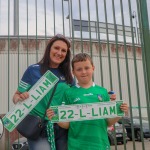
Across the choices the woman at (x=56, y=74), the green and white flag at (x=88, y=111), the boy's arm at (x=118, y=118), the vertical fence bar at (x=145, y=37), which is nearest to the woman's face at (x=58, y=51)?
the woman at (x=56, y=74)

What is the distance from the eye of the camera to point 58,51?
1.80m

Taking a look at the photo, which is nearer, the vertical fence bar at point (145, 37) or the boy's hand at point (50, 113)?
the boy's hand at point (50, 113)

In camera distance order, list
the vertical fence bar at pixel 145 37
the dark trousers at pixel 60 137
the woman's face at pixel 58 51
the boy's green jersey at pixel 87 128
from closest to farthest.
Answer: the boy's green jersey at pixel 87 128 < the dark trousers at pixel 60 137 < the woman's face at pixel 58 51 < the vertical fence bar at pixel 145 37

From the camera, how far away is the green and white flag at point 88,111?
5.22 feet

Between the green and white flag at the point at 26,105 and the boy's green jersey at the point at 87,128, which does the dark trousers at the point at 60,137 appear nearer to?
the boy's green jersey at the point at 87,128

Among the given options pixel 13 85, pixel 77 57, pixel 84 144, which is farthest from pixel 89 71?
pixel 13 85

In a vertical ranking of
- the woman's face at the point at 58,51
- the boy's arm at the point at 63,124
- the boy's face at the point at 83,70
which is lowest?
the boy's arm at the point at 63,124

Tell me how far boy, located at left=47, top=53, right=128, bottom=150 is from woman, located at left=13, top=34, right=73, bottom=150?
102 millimetres

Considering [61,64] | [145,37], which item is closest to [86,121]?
[61,64]

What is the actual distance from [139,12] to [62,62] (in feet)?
3.94

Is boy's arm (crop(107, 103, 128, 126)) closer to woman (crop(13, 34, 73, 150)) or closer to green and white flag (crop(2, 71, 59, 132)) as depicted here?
woman (crop(13, 34, 73, 150))

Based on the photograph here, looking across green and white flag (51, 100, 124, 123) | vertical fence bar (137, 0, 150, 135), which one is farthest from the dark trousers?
vertical fence bar (137, 0, 150, 135)

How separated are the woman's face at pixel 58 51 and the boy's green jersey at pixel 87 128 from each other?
0.24 meters

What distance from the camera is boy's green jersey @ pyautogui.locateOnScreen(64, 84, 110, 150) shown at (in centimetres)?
154
